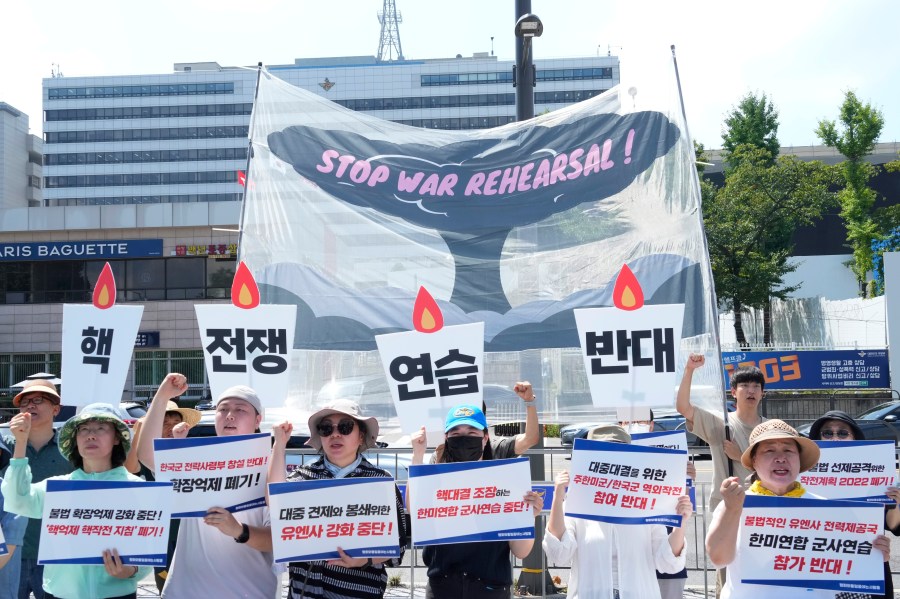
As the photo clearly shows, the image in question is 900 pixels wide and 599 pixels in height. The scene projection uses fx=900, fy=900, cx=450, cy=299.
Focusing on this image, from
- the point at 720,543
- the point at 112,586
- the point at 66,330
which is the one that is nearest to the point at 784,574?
the point at 720,543

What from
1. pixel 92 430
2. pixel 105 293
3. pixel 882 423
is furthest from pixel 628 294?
pixel 882 423

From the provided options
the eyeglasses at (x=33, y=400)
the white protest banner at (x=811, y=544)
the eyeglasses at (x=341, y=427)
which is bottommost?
the white protest banner at (x=811, y=544)

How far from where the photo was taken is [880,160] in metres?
64.0

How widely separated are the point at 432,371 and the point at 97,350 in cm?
254

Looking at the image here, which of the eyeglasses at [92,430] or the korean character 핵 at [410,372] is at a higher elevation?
the korean character 핵 at [410,372]

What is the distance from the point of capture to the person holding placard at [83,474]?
4.28 metres

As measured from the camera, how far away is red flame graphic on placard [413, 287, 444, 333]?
245 inches

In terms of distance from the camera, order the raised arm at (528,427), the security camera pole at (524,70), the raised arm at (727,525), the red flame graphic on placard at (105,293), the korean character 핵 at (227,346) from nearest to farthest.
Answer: the raised arm at (727,525) < the raised arm at (528,427) < the korean character 핵 at (227,346) < the red flame graphic on placard at (105,293) < the security camera pole at (524,70)

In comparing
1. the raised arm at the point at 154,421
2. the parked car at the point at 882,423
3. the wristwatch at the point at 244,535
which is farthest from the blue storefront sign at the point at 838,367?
the wristwatch at the point at 244,535

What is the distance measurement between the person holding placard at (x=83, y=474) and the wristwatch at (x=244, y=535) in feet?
1.71

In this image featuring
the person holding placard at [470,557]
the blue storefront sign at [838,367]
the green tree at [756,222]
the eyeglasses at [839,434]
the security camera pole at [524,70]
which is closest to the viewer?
the person holding placard at [470,557]

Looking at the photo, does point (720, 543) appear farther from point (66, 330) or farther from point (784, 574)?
point (66, 330)

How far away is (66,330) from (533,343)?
3436mm

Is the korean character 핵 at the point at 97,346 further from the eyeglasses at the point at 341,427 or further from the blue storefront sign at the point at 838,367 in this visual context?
the blue storefront sign at the point at 838,367
